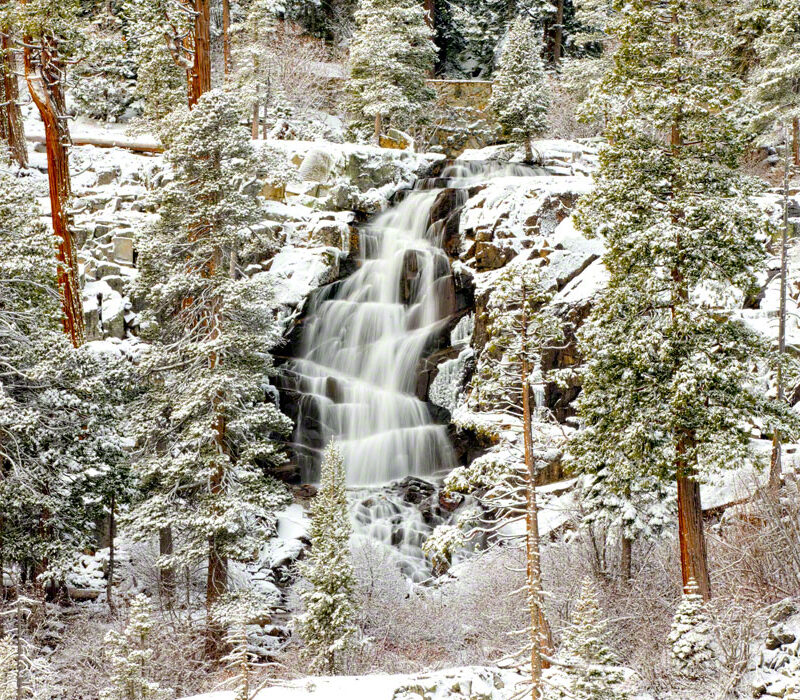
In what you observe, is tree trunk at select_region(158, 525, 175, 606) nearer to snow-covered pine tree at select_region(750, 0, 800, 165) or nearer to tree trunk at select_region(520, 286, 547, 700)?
tree trunk at select_region(520, 286, 547, 700)

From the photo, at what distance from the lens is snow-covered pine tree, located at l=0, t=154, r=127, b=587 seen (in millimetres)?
14359

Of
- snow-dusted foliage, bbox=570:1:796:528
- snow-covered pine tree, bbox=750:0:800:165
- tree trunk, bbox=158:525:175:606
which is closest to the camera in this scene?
snow-dusted foliage, bbox=570:1:796:528

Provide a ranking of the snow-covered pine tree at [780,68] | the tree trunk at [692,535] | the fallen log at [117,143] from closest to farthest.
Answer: the tree trunk at [692,535], the snow-covered pine tree at [780,68], the fallen log at [117,143]

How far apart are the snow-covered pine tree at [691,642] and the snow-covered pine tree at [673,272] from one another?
1871mm

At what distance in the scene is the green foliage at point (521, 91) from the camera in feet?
114

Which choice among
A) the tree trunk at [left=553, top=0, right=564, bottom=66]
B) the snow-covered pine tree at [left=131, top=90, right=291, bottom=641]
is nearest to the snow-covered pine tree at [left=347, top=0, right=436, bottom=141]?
the tree trunk at [left=553, top=0, right=564, bottom=66]

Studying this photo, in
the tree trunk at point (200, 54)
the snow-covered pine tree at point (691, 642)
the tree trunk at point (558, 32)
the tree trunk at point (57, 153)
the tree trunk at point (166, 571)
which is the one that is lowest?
the tree trunk at point (166, 571)

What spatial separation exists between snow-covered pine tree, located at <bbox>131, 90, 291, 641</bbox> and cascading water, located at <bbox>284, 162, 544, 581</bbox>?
23.4 ft

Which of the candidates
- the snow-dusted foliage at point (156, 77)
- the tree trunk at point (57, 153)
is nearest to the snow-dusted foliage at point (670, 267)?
the tree trunk at point (57, 153)

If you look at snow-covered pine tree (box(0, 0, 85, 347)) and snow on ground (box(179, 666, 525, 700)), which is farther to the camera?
snow-covered pine tree (box(0, 0, 85, 347))

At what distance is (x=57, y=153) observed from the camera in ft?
55.1

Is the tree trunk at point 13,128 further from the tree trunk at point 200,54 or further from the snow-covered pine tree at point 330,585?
the snow-covered pine tree at point 330,585

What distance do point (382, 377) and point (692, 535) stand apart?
594 inches

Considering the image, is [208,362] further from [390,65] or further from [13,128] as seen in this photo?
[390,65]
